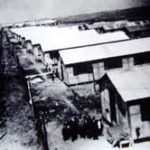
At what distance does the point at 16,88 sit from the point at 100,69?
1189cm

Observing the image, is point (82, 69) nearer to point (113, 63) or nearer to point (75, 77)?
point (75, 77)

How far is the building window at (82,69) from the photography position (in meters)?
35.6

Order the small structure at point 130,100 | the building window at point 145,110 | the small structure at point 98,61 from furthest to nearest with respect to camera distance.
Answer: the small structure at point 98,61 < the building window at point 145,110 < the small structure at point 130,100

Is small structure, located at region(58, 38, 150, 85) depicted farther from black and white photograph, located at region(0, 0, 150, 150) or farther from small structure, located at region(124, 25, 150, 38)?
small structure, located at region(124, 25, 150, 38)

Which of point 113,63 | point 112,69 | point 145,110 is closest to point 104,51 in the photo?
point 113,63

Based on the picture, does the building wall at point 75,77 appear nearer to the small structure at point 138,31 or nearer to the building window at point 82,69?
the building window at point 82,69

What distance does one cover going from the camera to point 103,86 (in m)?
23.8

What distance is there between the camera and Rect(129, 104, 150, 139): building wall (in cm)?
1961

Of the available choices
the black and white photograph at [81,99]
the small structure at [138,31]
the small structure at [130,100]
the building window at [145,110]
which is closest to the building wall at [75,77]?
the black and white photograph at [81,99]

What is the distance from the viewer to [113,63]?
3544cm

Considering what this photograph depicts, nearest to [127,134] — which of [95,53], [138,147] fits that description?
[138,147]

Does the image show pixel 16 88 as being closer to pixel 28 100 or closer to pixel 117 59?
pixel 28 100

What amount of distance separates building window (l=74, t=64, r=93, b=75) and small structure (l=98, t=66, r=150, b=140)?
12.4 m

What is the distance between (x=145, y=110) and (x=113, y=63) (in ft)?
52.3
